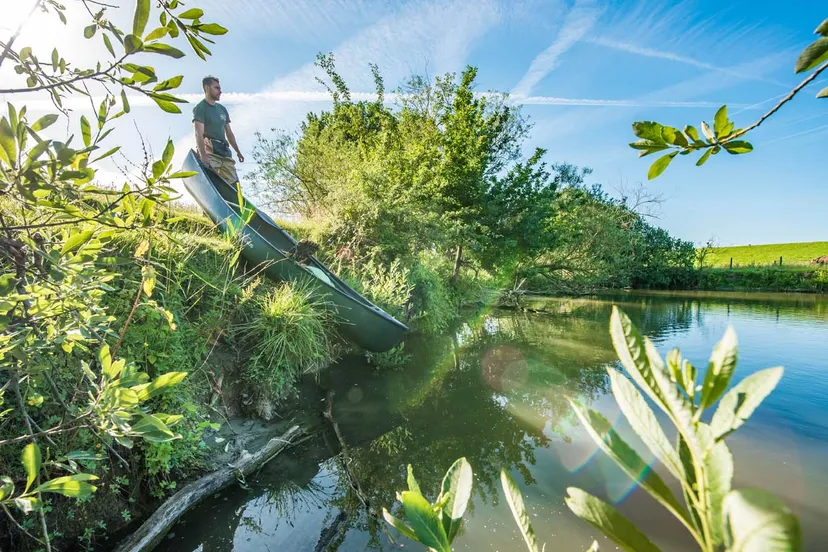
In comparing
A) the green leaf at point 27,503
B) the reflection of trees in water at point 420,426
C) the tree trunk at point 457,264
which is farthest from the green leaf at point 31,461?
the tree trunk at point 457,264

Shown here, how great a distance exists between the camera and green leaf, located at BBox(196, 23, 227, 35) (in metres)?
0.97

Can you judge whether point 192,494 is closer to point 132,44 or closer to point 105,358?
point 105,358

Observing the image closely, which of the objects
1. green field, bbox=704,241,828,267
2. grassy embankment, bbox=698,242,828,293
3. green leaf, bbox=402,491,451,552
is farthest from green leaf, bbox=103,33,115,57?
green field, bbox=704,241,828,267

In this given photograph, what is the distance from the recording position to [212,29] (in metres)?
→ 0.98

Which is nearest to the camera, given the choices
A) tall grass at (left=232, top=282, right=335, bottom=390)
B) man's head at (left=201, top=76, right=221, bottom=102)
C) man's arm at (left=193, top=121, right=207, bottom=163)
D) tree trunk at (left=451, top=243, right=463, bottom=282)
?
tall grass at (left=232, top=282, right=335, bottom=390)

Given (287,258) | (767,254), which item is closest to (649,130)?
(287,258)

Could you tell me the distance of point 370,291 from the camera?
22.4ft

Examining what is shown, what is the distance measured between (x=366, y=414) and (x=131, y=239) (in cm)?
296

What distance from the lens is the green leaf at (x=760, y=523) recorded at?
219 mm

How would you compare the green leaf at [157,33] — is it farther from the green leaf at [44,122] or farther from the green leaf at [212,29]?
the green leaf at [44,122]

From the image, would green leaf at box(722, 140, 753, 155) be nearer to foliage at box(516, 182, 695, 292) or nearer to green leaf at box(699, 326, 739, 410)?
green leaf at box(699, 326, 739, 410)

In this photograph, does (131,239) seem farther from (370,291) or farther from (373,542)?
(370,291)

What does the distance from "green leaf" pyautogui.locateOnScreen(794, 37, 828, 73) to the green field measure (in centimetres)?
3758

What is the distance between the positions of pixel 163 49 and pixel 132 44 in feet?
0.18
